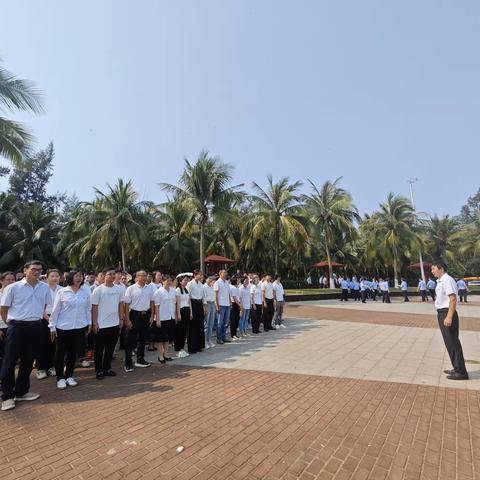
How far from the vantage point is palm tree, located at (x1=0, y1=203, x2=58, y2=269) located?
28.1 m

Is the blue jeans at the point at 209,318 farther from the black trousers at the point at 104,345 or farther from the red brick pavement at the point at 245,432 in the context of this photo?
A: the red brick pavement at the point at 245,432

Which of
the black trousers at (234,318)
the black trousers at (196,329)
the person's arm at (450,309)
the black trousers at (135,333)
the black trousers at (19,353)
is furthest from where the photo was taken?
the black trousers at (234,318)

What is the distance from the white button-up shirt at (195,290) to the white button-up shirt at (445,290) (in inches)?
194

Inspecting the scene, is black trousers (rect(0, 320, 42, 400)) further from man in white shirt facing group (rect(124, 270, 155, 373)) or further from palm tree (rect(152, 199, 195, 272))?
palm tree (rect(152, 199, 195, 272))

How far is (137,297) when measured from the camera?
676 centimetres

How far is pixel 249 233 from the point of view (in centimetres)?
2611

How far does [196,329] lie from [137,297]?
73.0 inches

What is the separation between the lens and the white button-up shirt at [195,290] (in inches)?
320

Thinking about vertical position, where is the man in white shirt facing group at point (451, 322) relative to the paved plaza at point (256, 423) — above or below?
above

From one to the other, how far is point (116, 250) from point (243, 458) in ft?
85.9

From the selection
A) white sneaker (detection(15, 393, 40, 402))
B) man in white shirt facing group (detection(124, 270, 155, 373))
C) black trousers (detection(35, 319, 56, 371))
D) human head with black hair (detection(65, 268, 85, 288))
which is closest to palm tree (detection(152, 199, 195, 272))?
man in white shirt facing group (detection(124, 270, 155, 373))

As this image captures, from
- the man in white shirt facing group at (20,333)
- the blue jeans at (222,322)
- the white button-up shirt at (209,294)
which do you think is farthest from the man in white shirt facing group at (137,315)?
the blue jeans at (222,322)

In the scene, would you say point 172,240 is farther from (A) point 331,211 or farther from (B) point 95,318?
(B) point 95,318

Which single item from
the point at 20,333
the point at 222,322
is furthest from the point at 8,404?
the point at 222,322
